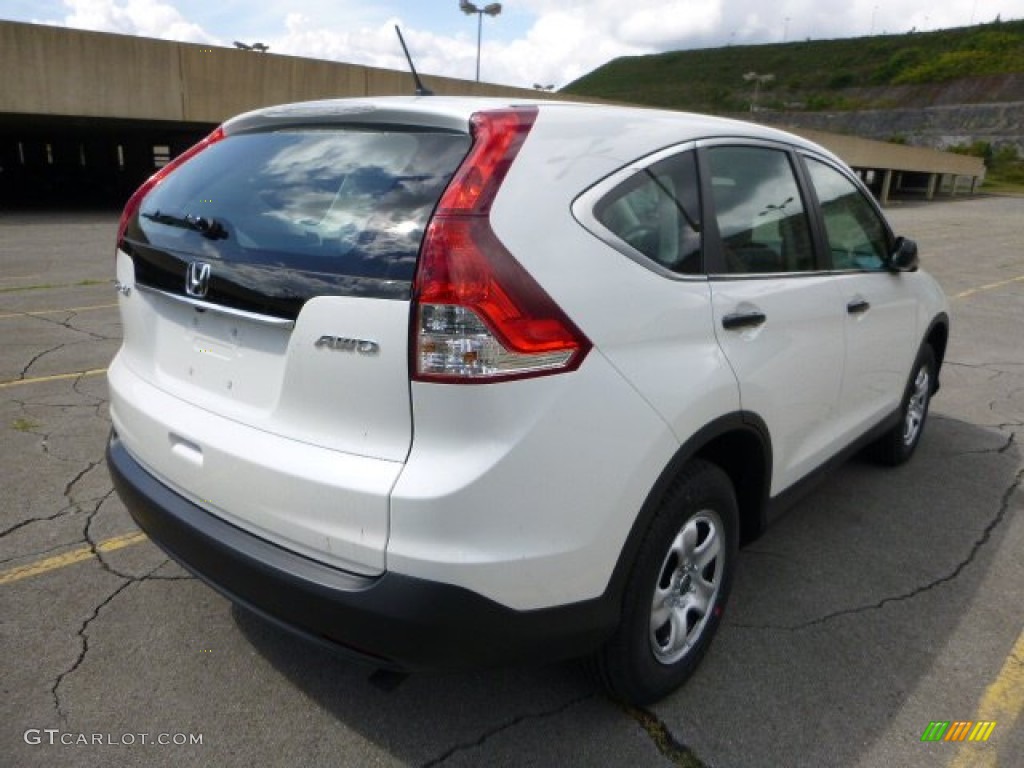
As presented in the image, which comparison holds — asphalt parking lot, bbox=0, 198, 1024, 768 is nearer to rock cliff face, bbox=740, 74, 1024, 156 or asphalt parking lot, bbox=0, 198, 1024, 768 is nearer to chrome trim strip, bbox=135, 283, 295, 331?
chrome trim strip, bbox=135, 283, 295, 331

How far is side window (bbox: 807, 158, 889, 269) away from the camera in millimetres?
3244

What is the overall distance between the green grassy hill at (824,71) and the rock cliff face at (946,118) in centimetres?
79

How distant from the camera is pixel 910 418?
4457 mm

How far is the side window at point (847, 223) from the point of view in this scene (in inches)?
128

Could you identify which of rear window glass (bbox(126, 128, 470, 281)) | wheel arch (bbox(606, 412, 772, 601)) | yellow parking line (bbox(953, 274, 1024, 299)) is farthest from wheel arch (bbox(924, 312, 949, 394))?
yellow parking line (bbox(953, 274, 1024, 299))

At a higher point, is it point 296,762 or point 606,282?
point 606,282

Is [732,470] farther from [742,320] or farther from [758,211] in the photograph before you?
[758,211]

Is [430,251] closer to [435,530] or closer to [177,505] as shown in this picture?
[435,530]

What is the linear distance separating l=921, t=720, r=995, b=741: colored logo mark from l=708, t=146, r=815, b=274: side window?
1519 millimetres

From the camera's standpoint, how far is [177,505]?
7.41 ft

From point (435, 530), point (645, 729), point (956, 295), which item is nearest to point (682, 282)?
point (435, 530)

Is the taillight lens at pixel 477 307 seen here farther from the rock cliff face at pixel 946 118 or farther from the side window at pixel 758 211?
the rock cliff face at pixel 946 118

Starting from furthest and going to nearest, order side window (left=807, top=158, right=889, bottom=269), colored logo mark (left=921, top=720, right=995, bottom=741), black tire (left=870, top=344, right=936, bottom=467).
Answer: black tire (left=870, top=344, right=936, bottom=467)
side window (left=807, top=158, right=889, bottom=269)
colored logo mark (left=921, top=720, right=995, bottom=741)

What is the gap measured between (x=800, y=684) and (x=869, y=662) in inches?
12.3
